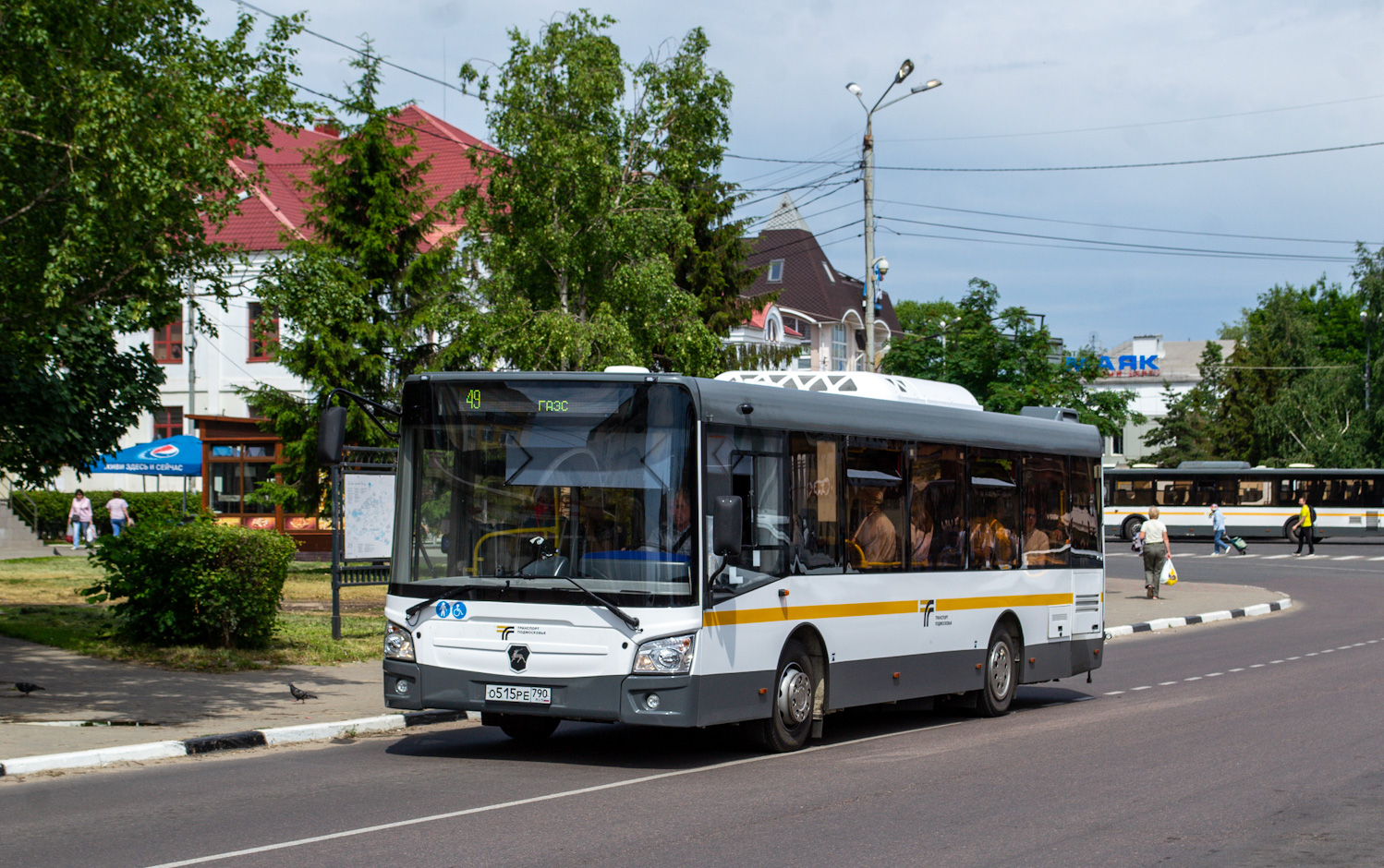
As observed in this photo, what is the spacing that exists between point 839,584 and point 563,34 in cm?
1463

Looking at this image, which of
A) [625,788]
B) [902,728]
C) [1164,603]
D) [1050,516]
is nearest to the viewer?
[625,788]

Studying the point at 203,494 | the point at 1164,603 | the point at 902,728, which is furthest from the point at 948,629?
the point at 203,494

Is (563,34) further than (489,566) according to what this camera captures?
Yes

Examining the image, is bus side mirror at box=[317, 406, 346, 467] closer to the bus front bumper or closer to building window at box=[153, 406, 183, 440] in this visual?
the bus front bumper

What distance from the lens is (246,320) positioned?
4994cm

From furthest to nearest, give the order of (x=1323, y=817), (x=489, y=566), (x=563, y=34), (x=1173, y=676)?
(x=563, y=34), (x=1173, y=676), (x=489, y=566), (x=1323, y=817)

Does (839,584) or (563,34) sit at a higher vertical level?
(563,34)

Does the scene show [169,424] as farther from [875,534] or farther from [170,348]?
[875,534]

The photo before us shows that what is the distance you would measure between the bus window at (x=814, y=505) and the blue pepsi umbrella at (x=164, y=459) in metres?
28.8

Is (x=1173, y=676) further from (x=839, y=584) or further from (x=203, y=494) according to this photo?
(x=203, y=494)

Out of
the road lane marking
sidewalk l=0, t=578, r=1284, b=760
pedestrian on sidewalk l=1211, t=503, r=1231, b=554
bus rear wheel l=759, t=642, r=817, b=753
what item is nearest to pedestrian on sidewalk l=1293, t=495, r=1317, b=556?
pedestrian on sidewalk l=1211, t=503, r=1231, b=554

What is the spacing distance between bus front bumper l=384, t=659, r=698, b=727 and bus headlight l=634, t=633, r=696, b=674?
6 centimetres

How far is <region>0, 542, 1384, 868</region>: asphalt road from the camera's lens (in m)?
7.32

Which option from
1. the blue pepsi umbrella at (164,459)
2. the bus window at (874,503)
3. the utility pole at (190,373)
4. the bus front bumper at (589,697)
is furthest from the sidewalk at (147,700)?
the utility pole at (190,373)
